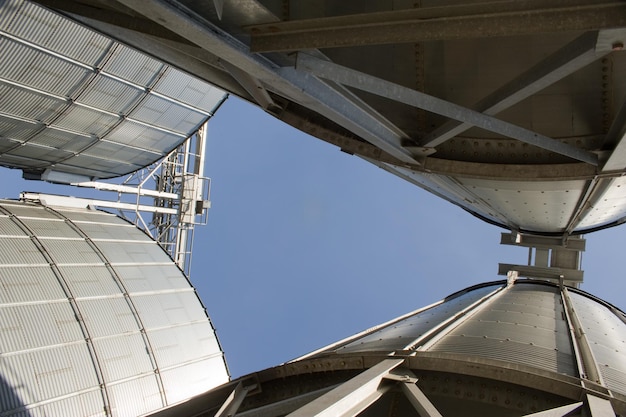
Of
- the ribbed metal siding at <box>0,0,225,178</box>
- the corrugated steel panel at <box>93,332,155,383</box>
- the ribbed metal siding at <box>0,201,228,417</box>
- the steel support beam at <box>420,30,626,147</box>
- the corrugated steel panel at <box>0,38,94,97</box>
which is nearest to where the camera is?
the steel support beam at <box>420,30,626,147</box>

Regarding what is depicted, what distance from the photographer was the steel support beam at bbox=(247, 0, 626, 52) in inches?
202

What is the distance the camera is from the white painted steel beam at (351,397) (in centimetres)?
557

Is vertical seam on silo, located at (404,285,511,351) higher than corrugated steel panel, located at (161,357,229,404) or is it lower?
higher

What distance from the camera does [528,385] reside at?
265 inches

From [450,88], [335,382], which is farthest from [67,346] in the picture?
[450,88]

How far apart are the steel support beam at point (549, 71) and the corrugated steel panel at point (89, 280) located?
654 inches

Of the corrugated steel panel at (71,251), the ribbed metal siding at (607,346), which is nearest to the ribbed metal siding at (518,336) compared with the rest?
the ribbed metal siding at (607,346)

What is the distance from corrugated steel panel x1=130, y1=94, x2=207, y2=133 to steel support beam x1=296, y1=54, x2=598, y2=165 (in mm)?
18986

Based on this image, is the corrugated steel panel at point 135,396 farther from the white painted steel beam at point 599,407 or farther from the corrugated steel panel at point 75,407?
the white painted steel beam at point 599,407

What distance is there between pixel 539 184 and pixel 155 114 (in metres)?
19.1

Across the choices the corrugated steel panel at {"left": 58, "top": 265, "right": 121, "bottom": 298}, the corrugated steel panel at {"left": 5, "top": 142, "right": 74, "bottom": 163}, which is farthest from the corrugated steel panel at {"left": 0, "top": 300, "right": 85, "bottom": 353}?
the corrugated steel panel at {"left": 5, "top": 142, "right": 74, "bottom": 163}

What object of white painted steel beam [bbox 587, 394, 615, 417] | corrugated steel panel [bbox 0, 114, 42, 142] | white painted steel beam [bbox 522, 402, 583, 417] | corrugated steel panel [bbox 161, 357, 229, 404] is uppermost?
corrugated steel panel [bbox 0, 114, 42, 142]

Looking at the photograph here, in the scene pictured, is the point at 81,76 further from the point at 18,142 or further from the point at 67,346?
the point at 67,346

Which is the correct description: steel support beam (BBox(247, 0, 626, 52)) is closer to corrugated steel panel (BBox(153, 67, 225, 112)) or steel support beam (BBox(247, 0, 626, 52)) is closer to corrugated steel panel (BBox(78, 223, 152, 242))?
corrugated steel panel (BBox(153, 67, 225, 112))
